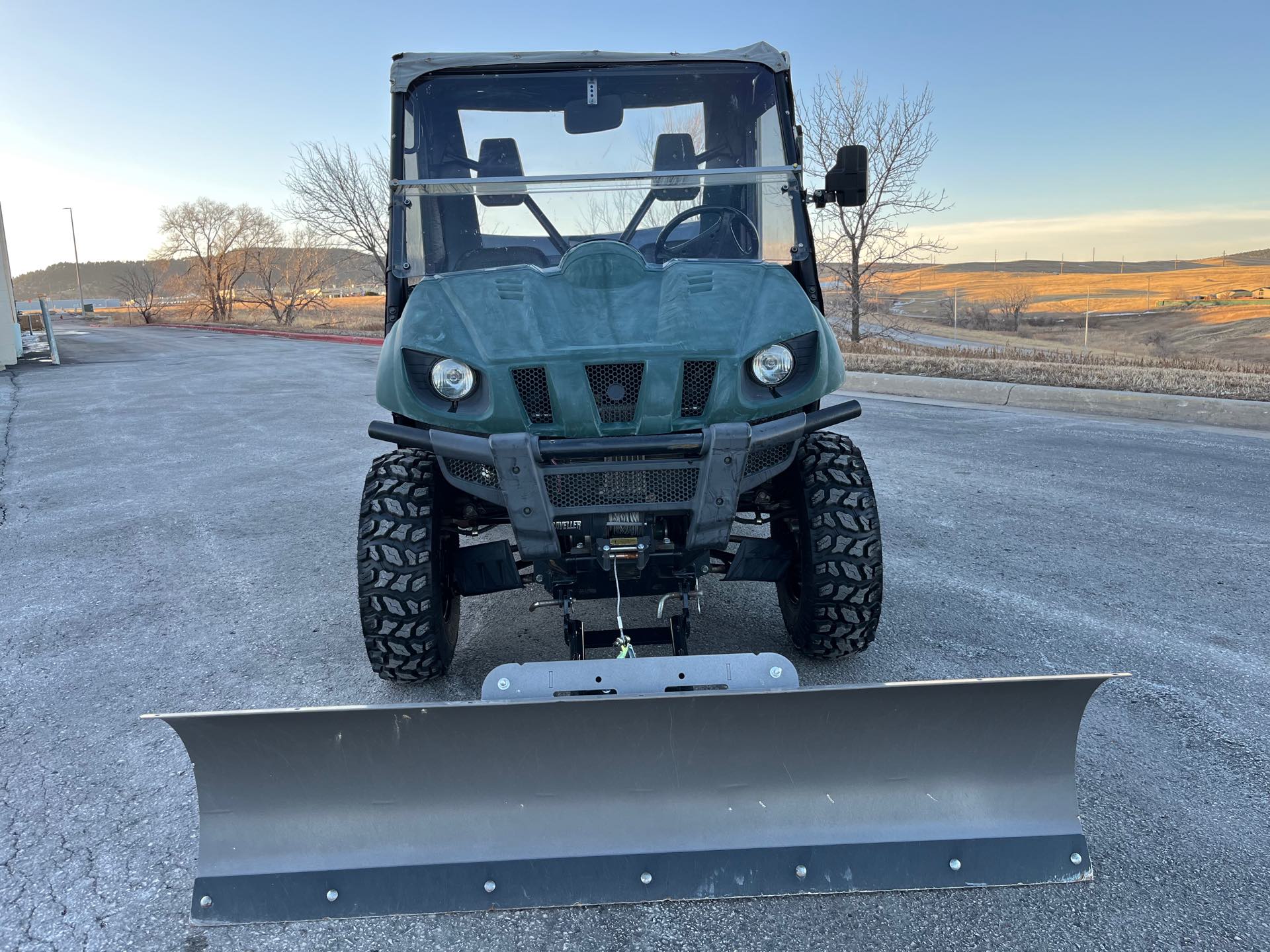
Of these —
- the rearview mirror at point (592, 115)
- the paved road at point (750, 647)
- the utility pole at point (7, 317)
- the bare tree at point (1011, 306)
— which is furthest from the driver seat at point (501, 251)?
the bare tree at point (1011, 306)

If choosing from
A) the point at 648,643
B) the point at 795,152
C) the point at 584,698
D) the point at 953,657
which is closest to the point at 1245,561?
the point at 953,657

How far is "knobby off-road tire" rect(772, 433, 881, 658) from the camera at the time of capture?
3.00 meters

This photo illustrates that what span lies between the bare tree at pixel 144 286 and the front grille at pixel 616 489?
184 feet

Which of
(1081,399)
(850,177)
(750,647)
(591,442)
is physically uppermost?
(850,177)

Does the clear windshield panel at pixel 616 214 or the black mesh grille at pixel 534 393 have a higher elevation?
the clear windshield panel at pixel 616 214

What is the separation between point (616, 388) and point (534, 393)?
0.25 metres

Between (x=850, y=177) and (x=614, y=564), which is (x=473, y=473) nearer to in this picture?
(x=614, y=564)

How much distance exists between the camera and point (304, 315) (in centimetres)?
4762

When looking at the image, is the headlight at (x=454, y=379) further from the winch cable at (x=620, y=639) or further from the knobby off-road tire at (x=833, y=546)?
the knobby off-road tire at (x=833, y=546)

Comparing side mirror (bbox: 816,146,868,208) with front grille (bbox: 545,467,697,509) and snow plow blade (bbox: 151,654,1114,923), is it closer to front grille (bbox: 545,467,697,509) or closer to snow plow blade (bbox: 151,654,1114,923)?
front grille (bbox: 545,467,697,509)

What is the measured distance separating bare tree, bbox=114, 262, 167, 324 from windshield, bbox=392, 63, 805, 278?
179 ft

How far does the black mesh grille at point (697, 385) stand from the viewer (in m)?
2.70

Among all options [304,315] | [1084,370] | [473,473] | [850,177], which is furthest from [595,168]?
[304,315]

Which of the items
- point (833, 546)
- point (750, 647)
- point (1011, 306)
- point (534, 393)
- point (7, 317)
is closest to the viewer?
point (534, 393)
